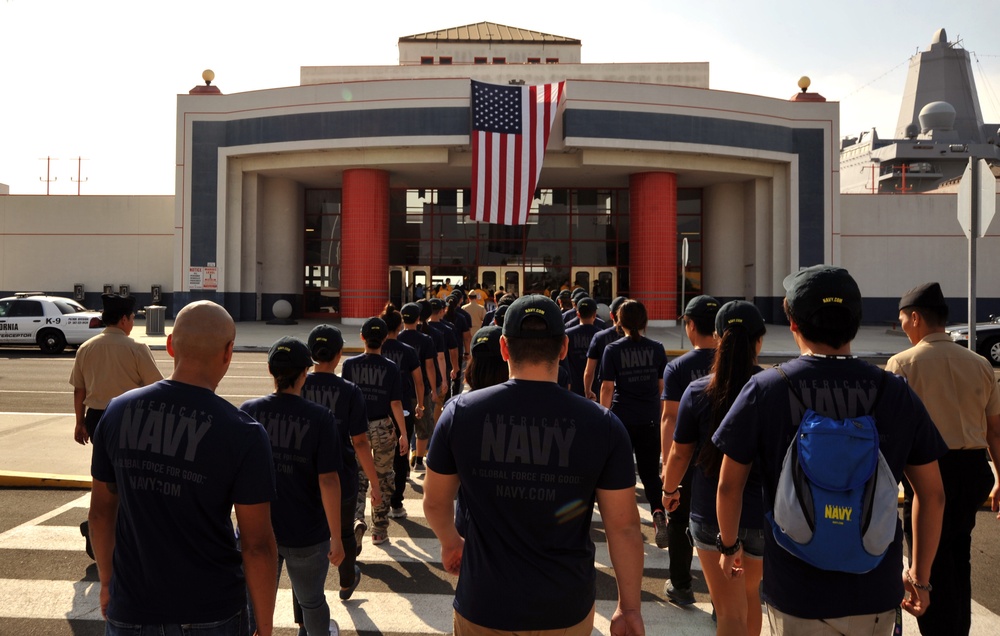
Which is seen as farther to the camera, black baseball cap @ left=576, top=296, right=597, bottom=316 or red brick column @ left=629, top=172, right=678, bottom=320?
red brick column @ left=629, top=172, right=678, bottom=320

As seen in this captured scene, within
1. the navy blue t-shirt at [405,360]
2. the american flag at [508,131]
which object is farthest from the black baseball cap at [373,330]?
the american flag at [508,131]

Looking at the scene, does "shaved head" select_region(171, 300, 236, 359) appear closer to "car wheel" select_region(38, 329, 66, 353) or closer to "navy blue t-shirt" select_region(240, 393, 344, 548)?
"navy blue t-shirt" select_region(240, 393, 344, 548)

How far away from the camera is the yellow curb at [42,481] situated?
7.69 m

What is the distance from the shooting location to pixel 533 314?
266 cm

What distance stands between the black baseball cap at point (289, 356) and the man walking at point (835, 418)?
2.23 metres

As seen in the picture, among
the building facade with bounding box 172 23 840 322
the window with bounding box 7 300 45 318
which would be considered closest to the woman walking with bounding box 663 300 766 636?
the building facade with bounding box 172 23 840 322

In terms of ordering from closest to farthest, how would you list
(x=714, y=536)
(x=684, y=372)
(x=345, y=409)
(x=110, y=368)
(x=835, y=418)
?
(x=835, y=418), (x=714, y=536), (x=345, y=409), (x=684, y=372), (x=110, y=368)

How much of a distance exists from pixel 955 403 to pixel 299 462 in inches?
142

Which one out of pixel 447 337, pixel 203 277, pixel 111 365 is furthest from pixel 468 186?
pixel 111 365

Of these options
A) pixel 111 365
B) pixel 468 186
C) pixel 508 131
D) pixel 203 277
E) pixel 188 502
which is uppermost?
pixel 508 131

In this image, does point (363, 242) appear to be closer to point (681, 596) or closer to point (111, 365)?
point (111, 365)

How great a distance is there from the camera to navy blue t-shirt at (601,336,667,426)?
6297mm

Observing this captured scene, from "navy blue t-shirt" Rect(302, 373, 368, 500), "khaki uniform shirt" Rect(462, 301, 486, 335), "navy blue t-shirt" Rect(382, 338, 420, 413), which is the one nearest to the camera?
"navy blue t-shirt" Rect(302, 373, 368, 500)

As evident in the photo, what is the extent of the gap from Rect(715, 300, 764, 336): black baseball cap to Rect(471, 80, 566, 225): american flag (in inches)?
947
